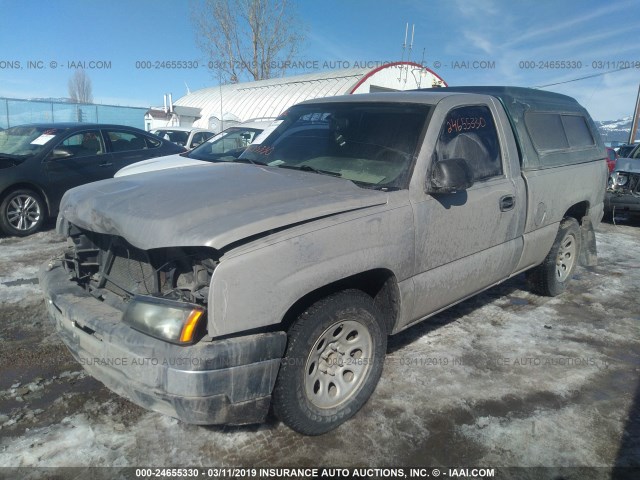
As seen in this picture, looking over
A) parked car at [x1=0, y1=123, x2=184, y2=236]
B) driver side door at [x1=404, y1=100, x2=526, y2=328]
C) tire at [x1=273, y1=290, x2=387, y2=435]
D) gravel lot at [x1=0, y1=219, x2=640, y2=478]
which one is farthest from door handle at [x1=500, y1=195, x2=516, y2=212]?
parked car at [x1=0, y1=123, x2=184, y2=236]

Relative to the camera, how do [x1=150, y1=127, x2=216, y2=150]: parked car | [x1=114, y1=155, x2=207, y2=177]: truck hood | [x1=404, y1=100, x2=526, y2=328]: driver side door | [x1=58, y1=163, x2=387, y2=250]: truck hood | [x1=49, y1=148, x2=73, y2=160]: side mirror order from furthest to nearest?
[x1=150, y1=127, x2=216, y2=150]: parked car → [x1=49, y1=148, x2=73, y2=160]: side mirror → [x1=114, y1=155, x2=207, y2=177]: truck hood → [x1=404, y1=100, x2=526, y2=328]: driver side door → [x1=58, y1=163, x2=387, y2=250]: truck hood

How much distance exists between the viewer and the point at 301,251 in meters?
2.37

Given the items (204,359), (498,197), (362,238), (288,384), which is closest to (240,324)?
(204,359)

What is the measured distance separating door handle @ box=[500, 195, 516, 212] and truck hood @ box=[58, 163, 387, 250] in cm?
130

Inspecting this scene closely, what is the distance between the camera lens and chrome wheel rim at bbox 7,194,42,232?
6984mm

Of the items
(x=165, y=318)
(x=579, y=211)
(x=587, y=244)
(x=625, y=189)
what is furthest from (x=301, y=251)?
(x=625, y=189)

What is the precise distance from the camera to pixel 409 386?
11.0 ft

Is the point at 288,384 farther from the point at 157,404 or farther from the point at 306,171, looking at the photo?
the point at 306,171

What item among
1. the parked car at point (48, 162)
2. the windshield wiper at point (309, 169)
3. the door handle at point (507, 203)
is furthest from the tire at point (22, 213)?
the door handle at point (507, 203)

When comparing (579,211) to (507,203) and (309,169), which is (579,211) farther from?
(309,169)

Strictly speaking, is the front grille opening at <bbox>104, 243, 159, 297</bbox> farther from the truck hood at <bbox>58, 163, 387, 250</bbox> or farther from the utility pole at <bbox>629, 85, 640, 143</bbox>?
the utility pole at <bbox>629, 85, 640, 143</bbox>

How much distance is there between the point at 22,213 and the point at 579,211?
24.6ft

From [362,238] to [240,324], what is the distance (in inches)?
33.6

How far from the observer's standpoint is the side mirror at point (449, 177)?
9.78 ft
